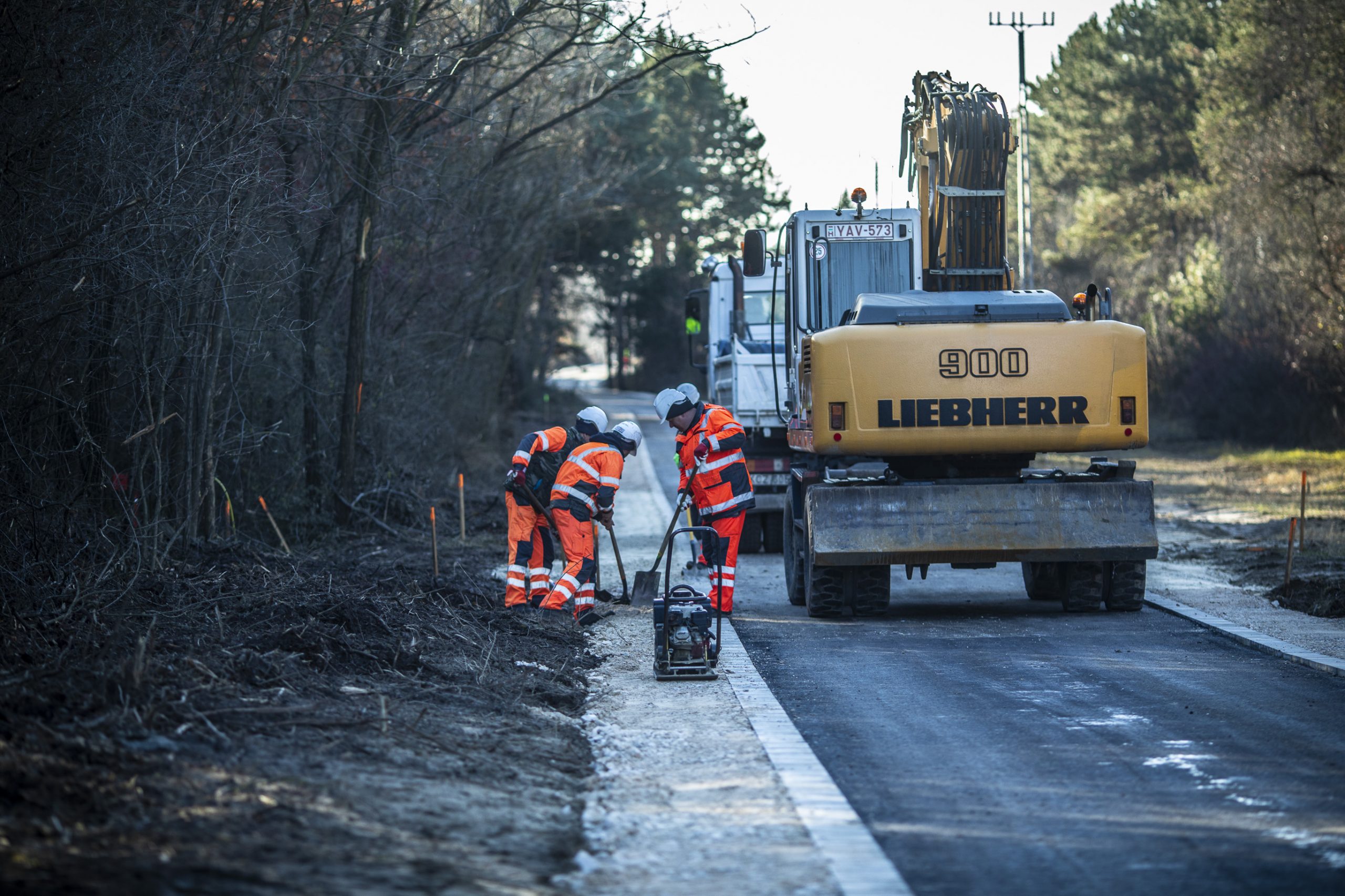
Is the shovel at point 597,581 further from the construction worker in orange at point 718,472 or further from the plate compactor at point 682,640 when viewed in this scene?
the plate compactor at point 682,640

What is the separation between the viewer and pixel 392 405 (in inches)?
834

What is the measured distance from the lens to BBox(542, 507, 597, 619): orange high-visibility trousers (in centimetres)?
1148

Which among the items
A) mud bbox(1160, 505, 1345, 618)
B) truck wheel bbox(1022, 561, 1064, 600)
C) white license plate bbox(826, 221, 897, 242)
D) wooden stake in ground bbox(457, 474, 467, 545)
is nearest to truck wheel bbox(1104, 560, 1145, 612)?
truck wheel bbox(1022, 561, 1064, 600)

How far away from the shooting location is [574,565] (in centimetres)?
1154

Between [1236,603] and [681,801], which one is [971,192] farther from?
[681,801]

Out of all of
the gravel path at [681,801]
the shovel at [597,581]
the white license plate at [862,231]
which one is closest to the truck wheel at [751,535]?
the shovel at [597,581]

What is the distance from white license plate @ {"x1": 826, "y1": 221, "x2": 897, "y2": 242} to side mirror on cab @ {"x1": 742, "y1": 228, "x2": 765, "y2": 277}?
67 centimetres

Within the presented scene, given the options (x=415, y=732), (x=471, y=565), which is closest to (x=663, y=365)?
(x=471, y=565)

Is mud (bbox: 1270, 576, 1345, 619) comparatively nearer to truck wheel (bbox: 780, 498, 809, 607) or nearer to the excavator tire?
the excavator tire

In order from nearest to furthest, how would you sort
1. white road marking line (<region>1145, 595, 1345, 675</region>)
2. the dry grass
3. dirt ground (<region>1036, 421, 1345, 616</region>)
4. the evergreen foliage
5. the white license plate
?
white road marking line (<region>1145, 595, 1345, 675</region>), dirt ground (<region>1036, 421, 1345, 616</region>), the white license plate, the dry grass, the evergreen foliage

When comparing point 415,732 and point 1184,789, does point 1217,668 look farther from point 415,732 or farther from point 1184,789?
point 415,732

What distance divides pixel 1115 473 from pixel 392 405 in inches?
477

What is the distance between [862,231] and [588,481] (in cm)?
439

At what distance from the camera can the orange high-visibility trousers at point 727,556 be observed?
1155 centimetres
